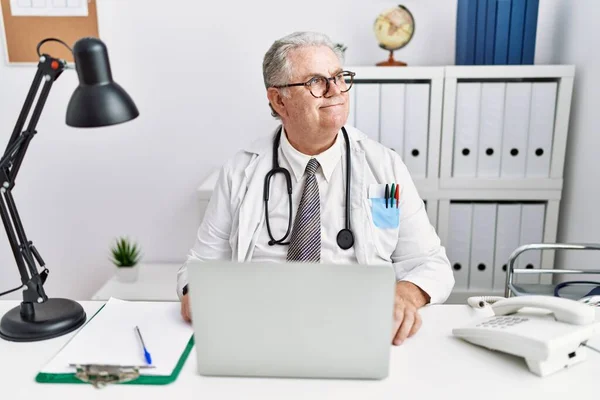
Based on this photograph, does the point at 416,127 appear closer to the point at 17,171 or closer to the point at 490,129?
the point at 490,129

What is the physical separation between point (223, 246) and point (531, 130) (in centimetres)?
139

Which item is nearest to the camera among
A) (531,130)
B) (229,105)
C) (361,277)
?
(361,277)

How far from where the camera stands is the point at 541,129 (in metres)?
2.19

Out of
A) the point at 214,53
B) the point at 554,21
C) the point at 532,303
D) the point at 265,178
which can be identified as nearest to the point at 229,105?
the point at 214,53

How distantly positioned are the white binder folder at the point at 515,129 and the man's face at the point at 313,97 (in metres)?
1.01

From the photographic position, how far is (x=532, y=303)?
1027 millimetres

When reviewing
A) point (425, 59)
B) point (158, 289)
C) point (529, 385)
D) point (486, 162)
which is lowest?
point (158, 289)

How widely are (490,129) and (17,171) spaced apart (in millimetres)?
1759

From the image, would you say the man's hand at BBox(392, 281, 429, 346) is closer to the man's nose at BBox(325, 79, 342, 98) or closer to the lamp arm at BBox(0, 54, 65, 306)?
the man's nose at BBox(325, 79, 342, 98)

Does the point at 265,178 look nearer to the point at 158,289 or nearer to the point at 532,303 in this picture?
the point at 532,303

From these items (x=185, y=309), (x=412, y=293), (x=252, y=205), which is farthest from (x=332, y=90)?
(x=185, y=309)

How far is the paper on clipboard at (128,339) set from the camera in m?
0.98

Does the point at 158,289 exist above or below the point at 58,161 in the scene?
below

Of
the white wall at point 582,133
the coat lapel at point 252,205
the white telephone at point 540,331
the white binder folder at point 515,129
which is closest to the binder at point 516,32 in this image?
the white binder folder at point 515,129
